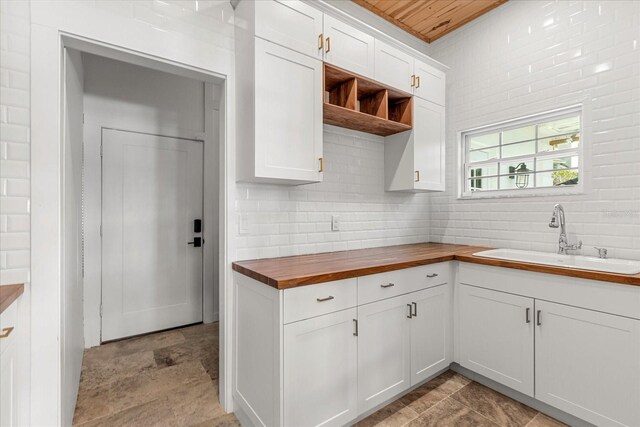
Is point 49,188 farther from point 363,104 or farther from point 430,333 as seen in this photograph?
point 430,333

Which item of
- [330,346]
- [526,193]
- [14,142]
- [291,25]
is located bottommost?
[330,346]

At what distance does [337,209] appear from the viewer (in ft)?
Result: 8.51

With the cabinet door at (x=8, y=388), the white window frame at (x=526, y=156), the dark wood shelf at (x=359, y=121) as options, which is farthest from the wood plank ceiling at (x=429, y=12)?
the cabinet door at (x=8, y=388)

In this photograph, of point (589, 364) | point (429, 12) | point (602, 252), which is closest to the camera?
point (589, 364)

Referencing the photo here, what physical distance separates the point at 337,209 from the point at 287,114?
964mm

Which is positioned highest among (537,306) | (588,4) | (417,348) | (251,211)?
(588,4)

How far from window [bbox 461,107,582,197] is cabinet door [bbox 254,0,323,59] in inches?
75.1

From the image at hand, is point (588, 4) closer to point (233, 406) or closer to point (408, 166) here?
point (408, 166)

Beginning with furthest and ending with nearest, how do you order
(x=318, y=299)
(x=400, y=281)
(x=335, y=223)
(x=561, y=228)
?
(x=335, y=223), (x=561, y=228), (x=400, y=281), (x=318, y=299)

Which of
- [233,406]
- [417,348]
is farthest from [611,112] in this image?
[233,406]

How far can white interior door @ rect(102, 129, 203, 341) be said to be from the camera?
118 inches

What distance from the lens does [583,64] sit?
230 centimetres

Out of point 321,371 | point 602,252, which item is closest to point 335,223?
point 321,371

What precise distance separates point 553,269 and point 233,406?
2169 mm
